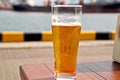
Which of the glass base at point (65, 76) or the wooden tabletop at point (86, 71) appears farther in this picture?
A: the wooden tabletop at point (86, 71)

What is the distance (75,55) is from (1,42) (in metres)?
5.11

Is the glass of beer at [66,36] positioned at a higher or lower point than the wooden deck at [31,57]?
higher

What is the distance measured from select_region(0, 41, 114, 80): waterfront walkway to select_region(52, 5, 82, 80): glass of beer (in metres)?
2.18

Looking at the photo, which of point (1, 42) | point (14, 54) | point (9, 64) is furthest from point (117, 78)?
point (1, 42)

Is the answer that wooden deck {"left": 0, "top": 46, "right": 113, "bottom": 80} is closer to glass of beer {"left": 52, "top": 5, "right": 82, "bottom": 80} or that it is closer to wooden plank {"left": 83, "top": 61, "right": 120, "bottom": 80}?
wooden plank {"left": 83, "top": 61, "right": 120, "bottom": 80}

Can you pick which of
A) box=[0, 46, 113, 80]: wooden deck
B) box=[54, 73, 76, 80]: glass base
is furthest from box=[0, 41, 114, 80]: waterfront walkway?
box=[54, 73, 76, 80]: glass base

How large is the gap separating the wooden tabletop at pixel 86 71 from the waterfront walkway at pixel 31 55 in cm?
190

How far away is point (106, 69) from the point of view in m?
1.12

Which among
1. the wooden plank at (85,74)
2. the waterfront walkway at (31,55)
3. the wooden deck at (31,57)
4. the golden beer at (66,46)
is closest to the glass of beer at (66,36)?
the golden beer at (66,46)

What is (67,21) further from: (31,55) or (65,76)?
(31,55)

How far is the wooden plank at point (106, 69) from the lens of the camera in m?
1.01

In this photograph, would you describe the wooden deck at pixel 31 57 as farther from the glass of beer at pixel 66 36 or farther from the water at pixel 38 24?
the water at pixel 38 24

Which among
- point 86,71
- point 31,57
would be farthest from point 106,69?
point 31,57

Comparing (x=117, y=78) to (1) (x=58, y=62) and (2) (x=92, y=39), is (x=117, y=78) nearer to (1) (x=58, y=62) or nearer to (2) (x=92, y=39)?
(1) (x=58, y=62)
